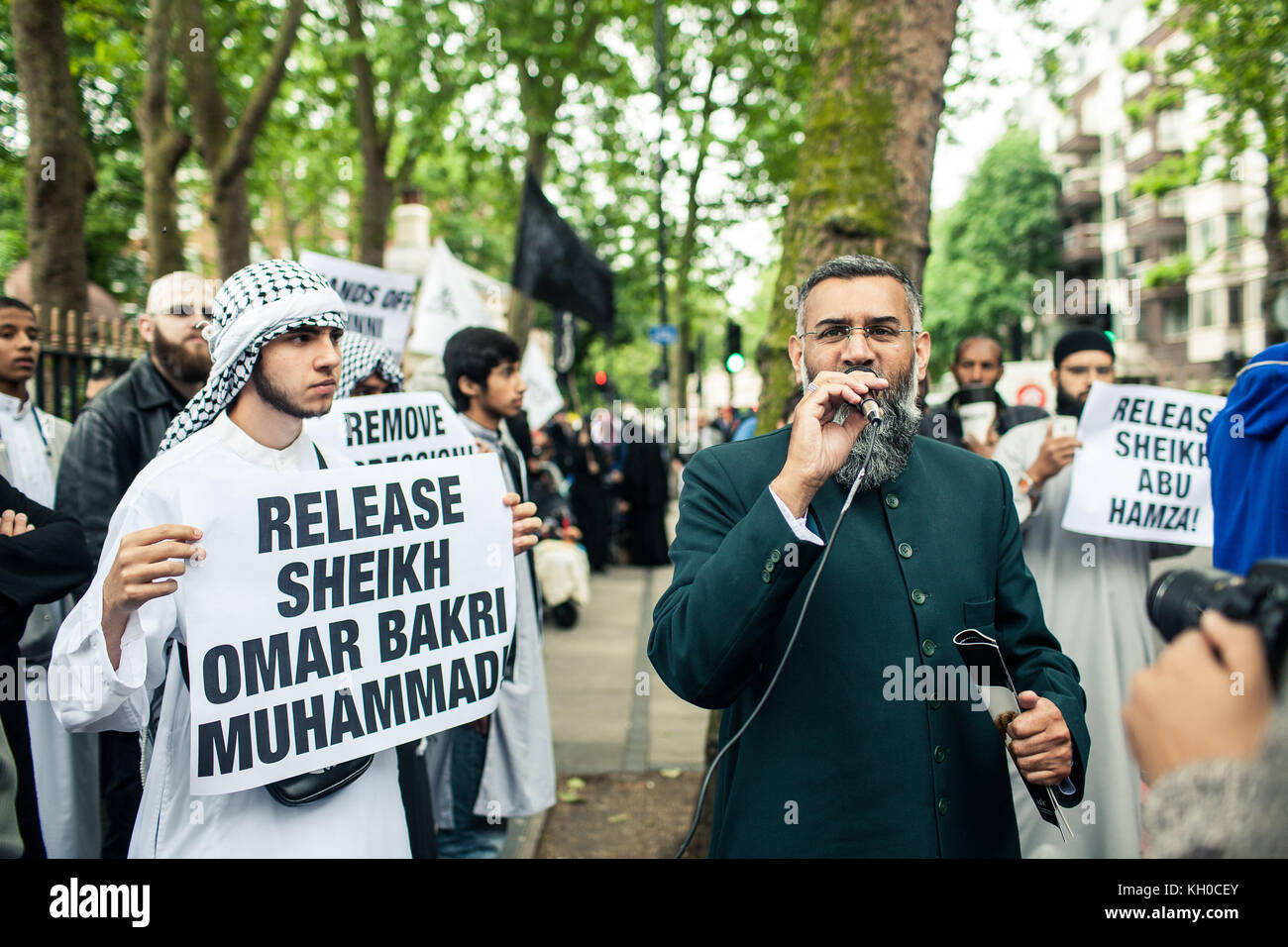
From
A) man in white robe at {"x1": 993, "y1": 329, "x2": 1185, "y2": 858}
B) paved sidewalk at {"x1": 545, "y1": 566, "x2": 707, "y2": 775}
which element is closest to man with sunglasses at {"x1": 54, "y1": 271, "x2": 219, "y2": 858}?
paved sidewalk at {"x1": 545, "y1": 566, "x2": 707, "y2": 775}

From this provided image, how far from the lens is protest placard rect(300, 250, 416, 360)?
6.38 metres

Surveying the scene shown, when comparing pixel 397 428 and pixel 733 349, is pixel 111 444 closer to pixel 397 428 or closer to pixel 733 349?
pixel 397 428

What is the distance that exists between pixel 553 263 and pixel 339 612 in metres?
5.73

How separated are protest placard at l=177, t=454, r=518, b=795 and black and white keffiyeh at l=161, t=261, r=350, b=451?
10.4 inches

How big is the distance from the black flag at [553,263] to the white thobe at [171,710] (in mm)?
5375

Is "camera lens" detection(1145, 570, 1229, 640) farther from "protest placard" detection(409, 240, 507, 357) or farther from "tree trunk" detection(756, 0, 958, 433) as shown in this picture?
"protest placard" detection(409, 240, 507, 357)

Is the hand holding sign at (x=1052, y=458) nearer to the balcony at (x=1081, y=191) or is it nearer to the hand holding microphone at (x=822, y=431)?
the hand holding microphone at (x=822, y=431)

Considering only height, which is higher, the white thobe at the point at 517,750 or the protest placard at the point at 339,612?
the protest placard at the point at 339,612

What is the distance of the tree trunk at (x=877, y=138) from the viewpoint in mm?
4172

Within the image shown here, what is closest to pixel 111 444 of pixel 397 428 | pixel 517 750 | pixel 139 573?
pixel 397 428

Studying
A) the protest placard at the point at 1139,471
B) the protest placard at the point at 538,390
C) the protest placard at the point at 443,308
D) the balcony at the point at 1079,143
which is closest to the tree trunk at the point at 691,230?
the protest placard at the point at 538,390

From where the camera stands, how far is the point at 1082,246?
55.5 m

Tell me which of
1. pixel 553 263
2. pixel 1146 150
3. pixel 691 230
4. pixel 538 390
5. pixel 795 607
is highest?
pixel 1146 150
